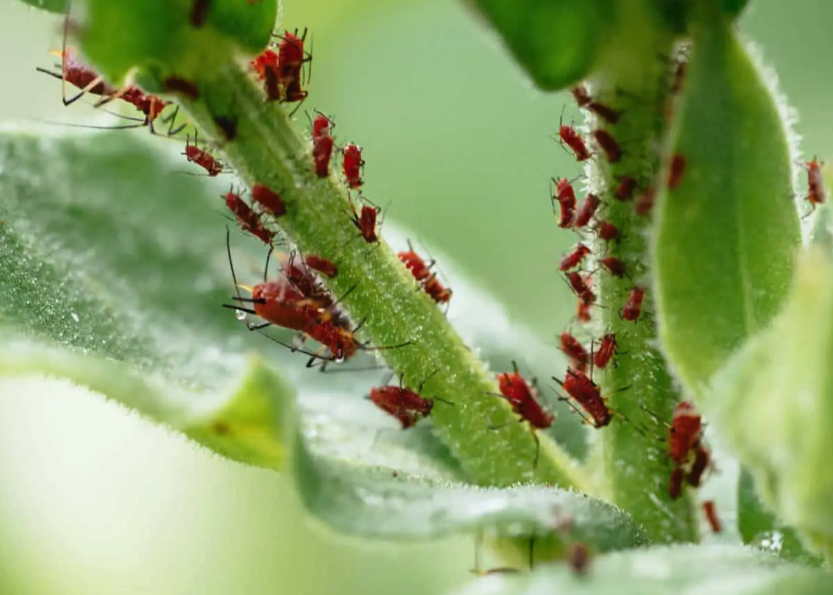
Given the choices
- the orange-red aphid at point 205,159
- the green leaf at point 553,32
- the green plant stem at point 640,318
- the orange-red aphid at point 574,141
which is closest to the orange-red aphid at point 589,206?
the green plant stem at point 640,318

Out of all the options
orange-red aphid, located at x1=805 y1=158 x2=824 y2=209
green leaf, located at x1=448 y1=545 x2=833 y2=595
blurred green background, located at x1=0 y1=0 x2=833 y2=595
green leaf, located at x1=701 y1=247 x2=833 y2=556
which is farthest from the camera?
blurred green background, located at x1=0 y1=0 x2=833 y2=595

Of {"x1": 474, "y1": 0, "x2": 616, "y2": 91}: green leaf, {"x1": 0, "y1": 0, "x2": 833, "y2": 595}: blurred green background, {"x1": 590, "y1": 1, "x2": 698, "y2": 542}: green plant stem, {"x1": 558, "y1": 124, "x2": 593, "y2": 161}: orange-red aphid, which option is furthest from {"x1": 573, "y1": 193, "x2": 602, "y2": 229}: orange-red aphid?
{"x1": 0, "y1": 0, "x2": 833, "y2": 595}: blurred green background

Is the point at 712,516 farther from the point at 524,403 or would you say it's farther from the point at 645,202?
the point at 645,202

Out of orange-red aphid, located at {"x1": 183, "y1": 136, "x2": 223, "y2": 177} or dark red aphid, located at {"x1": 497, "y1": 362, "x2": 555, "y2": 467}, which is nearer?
dark red aphid, located at {"x1": 497, "y1": 362, "x2": 555, "y2": 467}

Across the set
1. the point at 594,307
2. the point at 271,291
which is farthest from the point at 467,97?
the point at 594,307

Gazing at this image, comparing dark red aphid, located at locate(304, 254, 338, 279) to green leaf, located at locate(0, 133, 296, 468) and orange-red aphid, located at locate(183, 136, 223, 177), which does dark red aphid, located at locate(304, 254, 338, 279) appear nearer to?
green leaf, located at locate(0, 133, 296, 468)

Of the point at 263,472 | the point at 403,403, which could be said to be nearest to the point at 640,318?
the point at 403,403

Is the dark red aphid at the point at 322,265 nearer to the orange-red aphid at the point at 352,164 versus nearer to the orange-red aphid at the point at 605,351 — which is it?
the orange-red aphid at the point at 605,351
